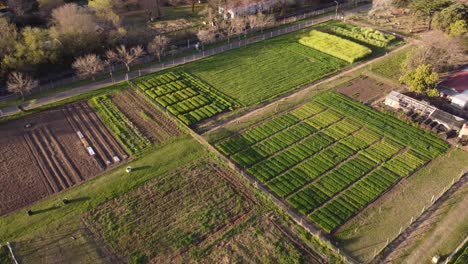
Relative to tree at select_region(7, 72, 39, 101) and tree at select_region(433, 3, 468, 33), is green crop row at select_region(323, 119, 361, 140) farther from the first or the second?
tree at select_region(7, 72, 39, 101)

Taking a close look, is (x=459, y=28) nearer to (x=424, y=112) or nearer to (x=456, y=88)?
(x=456, y=88)

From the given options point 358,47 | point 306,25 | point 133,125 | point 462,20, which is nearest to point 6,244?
point 133,125

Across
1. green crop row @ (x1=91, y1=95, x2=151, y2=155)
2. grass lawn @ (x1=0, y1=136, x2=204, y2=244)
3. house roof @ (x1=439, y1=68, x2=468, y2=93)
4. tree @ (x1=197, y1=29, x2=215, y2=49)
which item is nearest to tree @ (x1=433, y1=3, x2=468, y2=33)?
house roof @ (x1=439, y1=68, x2=468, y2=93)

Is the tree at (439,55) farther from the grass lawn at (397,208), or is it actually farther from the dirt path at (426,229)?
the dirt path at (426,229)

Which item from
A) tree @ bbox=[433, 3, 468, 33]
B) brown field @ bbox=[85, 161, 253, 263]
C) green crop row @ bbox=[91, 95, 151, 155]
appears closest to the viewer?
brown field @ bbox=[85, 161, 253, 263]

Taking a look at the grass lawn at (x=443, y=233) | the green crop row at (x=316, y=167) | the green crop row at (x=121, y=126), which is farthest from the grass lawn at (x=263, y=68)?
the grass lawn at (x=443, y=233)

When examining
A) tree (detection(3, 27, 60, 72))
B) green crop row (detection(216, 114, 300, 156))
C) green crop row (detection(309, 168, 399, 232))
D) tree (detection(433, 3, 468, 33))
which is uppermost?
tree (detection(433, 3, 468, 33))
